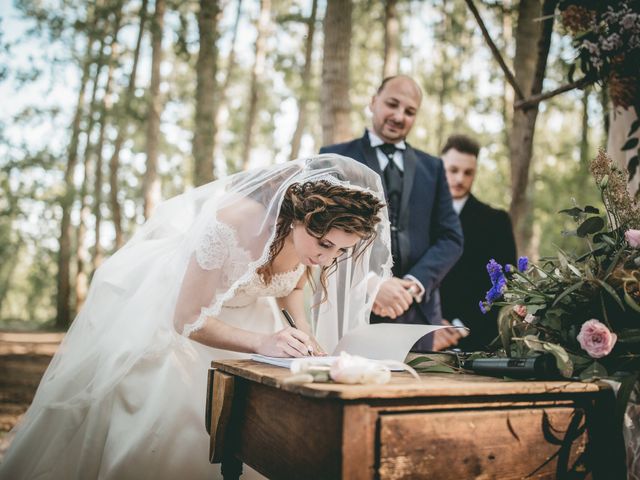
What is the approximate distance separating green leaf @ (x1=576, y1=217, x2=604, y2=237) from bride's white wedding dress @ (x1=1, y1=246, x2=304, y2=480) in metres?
1.62

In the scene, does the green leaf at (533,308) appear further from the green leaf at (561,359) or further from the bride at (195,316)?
the bride at (195,316)

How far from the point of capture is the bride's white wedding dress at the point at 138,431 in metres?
2.29

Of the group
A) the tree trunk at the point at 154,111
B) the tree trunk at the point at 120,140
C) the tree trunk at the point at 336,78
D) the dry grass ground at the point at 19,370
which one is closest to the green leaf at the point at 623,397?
the dry grass ground at the point at 19,370

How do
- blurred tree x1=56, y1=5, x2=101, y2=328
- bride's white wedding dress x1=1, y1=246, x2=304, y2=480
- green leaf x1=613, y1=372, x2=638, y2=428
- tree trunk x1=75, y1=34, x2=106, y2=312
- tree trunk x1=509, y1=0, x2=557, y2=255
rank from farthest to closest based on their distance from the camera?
blurred tree x1=56, y1=5, x2=101, y2=328 < tree trunk x1=75, y1=34, x2=106, y2=312 < tree trunk x1=509, y1=0, x2=557, y2=255 < bride's white wedding dress x1=1, y1=246, x2=304, y2=480 < green leaf x1=613, y1=372, x2=638, y2=428

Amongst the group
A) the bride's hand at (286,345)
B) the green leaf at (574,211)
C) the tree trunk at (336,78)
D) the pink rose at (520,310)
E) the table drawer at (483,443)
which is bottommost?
the table drawer at (483,443)

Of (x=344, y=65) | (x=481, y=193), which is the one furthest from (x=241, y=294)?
A: (x=481, y=193)

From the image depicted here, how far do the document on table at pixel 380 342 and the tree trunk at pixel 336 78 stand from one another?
341 cm

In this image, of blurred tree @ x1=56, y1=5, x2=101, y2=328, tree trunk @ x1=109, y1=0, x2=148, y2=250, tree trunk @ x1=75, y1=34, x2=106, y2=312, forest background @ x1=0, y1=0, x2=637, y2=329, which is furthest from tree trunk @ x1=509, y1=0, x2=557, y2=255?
blurred tree @ x1=56, y1=5, x2=101, y2=328

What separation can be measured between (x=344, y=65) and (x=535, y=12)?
6.64 feet

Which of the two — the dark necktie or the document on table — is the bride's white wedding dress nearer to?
the document on table

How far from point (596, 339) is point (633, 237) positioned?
1.17 feet

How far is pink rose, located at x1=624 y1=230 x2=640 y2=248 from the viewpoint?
5.80 ft

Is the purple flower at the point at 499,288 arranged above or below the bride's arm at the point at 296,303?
above

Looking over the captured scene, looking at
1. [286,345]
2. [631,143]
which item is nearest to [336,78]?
[631,143]
